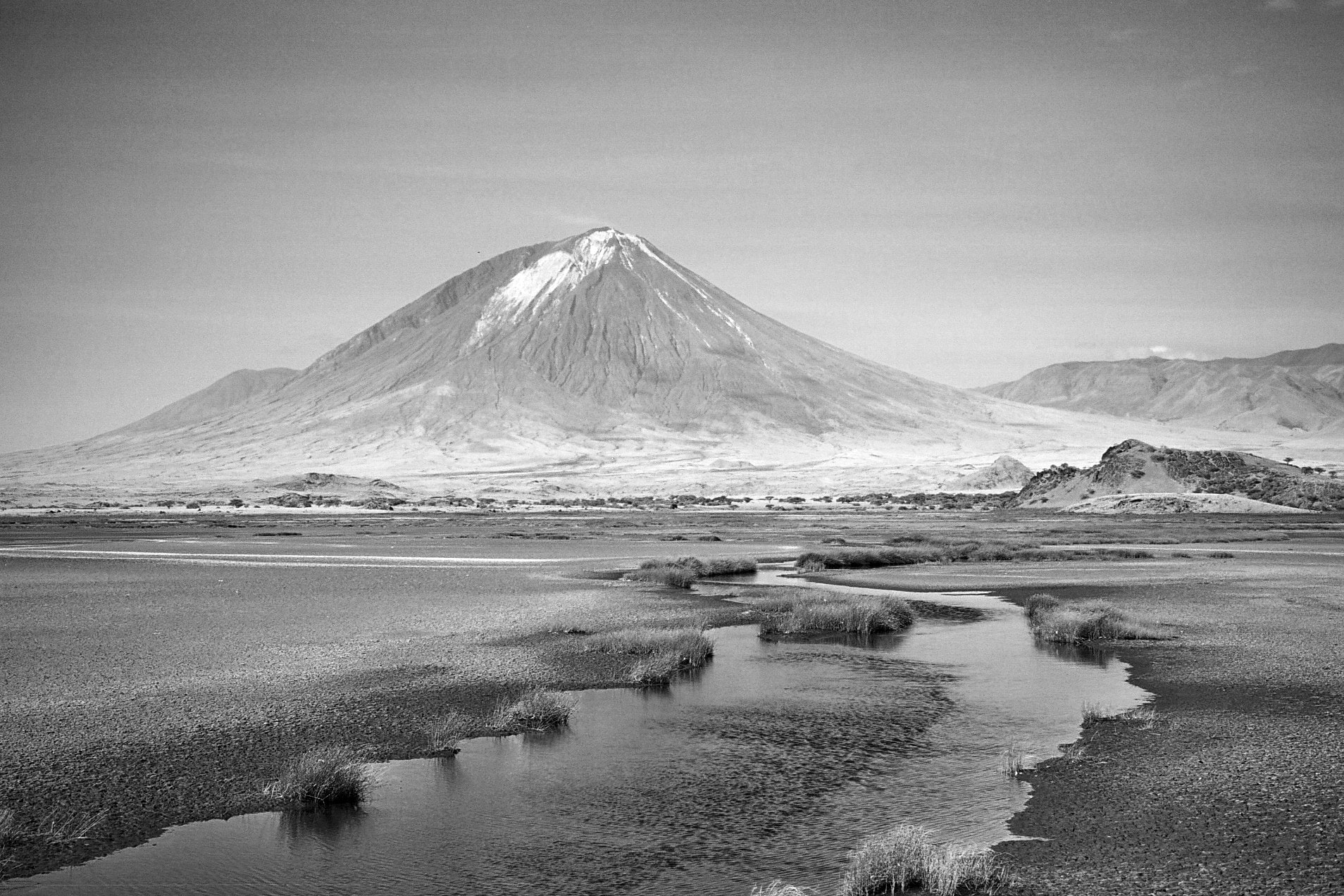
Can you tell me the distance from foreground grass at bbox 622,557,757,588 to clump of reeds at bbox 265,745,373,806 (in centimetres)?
2012

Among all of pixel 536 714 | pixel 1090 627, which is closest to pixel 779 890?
pixel 536 714

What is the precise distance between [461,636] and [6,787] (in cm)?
1046

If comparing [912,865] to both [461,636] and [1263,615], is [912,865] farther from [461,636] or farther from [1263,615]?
[1263,615]

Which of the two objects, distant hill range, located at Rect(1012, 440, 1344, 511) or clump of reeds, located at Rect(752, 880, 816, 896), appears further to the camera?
distant hill range, located at Rect(1012, 440, 1344, 511)

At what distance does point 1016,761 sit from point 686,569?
21032mm

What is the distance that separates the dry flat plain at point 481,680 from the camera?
394 inches

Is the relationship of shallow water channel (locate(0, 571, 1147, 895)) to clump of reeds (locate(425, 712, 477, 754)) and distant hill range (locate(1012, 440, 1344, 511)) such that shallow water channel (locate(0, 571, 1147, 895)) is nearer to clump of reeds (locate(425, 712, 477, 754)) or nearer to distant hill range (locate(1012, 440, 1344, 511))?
clump of reeds (locate(425, 712, 477, 754))

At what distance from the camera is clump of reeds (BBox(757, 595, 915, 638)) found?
22328 millimetres

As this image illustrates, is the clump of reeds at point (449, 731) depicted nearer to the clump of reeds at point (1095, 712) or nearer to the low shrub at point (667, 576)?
the clump of reeds at point (1095, 712)

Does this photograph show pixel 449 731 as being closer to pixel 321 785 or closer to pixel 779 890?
pixel 321 785

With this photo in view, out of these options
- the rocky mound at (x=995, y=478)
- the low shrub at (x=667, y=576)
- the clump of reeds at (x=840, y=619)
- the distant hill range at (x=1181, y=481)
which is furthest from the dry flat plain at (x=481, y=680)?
the rocky mound at (x=995, y=478)

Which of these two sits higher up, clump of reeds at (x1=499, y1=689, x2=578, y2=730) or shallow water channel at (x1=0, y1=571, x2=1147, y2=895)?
clump of reeds at (x1=499, y1=689, x2=578, y2=730)

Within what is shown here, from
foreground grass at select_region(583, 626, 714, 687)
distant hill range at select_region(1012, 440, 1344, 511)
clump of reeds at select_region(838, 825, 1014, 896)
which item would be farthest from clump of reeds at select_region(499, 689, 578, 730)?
distant hill range at select_region(1012, 440, 1344, 511)

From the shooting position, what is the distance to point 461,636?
2108 centimetres
